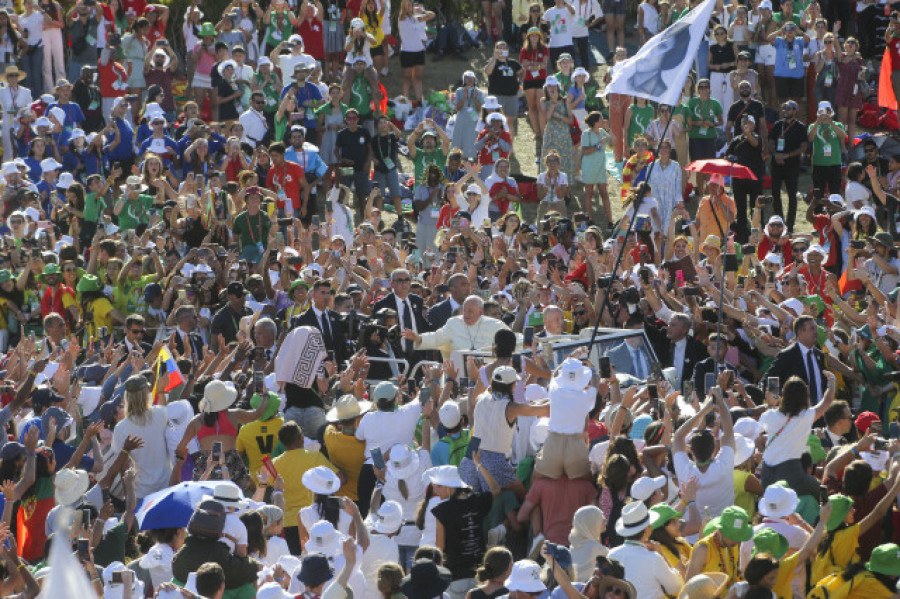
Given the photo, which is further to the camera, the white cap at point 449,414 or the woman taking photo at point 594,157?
the woman taking photo at point 594,157

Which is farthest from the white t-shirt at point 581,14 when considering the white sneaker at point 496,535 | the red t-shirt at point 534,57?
the white sneaker at point 496,535

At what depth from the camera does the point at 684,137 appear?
A: 21.0m

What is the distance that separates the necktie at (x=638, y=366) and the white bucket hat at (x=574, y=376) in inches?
111

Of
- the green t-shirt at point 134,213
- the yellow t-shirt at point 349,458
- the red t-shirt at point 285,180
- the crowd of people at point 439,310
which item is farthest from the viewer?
the red t-shirt at point 285,180

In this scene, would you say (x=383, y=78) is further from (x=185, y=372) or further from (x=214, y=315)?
(x=185, y=372)

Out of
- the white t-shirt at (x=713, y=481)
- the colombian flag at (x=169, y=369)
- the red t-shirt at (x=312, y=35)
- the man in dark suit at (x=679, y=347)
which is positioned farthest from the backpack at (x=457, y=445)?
the red t-shirt at (x=312, y=35)

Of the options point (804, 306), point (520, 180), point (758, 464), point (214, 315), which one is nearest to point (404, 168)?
point (520, 180)

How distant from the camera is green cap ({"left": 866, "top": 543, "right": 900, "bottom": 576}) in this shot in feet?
27.5

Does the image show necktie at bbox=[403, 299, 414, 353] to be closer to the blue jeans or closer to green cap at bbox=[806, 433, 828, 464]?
green cap at bbox=[806, 433, 828, 464]

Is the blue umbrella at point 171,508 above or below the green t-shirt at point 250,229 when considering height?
above

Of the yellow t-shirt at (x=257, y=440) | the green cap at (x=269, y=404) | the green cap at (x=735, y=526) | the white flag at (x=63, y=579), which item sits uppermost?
the white flag at (x=63, y=579)

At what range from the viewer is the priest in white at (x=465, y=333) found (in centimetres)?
1314

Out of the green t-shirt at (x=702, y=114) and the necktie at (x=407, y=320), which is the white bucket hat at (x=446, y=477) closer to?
the necktie at (x=407, y=320)

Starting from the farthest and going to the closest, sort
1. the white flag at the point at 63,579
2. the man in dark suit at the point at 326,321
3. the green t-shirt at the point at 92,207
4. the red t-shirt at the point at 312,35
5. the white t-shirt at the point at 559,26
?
the white t-shirt at the point at 559,26
the red t-shirt at the point at 312,35
the green t-shirt at the point at 92,207
the man in dark suit at the point at 326,321
the white flag at the point at 63,579
